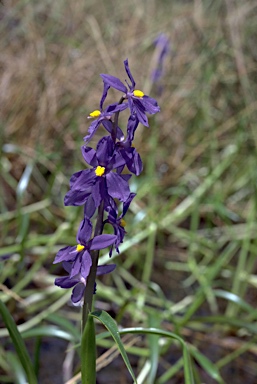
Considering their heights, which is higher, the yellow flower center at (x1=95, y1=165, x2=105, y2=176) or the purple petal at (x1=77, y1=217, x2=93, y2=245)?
the yellow flower center at (x1=95, y1=165, x2=105, y2=176)

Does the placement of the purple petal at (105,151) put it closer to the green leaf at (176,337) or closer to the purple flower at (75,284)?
the purple flower at (75,284)

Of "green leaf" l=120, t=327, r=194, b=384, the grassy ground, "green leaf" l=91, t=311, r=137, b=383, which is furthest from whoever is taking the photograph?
the grassy ground

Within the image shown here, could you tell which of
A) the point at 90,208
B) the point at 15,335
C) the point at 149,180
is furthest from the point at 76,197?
the point at 149,180

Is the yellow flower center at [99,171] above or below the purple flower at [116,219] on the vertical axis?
above

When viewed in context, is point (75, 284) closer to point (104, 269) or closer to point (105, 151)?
point (104, 269)

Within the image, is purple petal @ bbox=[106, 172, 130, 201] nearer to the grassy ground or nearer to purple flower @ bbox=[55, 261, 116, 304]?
purple flower @ bbox=[55, 261, 116, 304]

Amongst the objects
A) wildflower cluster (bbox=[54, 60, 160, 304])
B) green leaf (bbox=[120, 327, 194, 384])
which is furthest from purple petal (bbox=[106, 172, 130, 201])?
green leaf (bbox=[120, 327, 194, 384])

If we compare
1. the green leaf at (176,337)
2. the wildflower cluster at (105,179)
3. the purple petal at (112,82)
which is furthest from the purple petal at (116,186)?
the green leaf at (176,337)
